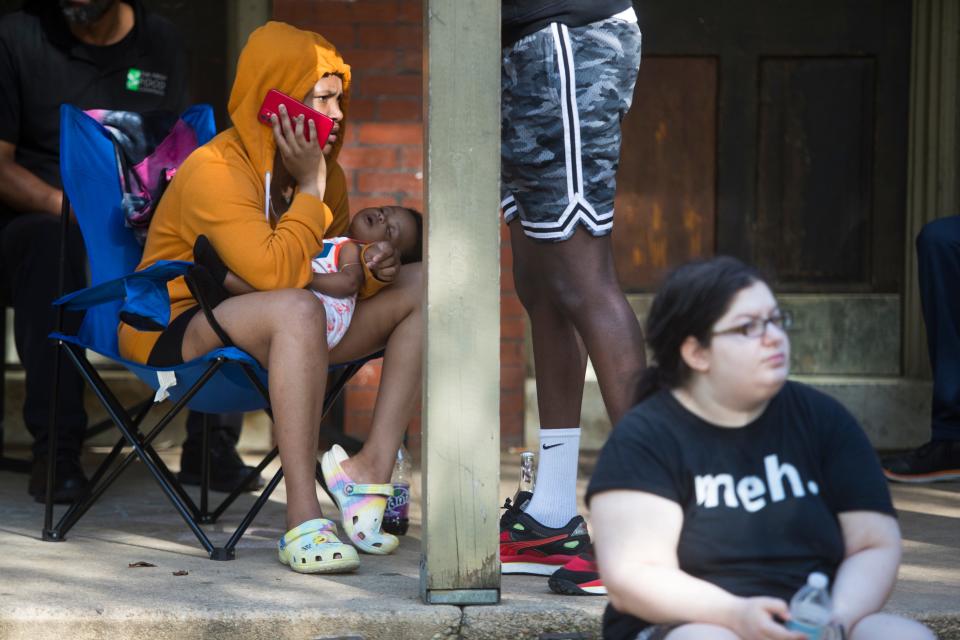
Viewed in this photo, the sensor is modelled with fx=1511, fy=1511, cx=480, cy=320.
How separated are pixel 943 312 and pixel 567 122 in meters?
2.26

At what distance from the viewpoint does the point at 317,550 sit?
11.4ft

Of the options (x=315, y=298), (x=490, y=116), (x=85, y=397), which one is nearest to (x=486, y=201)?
(x=490, y=116)

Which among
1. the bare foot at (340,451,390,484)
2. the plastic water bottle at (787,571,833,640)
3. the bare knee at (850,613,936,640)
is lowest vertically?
the bare foot at (340,451,390,484)

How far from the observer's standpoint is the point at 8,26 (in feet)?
15.8

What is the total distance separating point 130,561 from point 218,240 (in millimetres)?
804

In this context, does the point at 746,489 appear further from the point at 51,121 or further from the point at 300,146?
the point at 51,121

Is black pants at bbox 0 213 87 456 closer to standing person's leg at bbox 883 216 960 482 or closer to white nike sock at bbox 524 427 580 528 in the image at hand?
white nike sock at bbox 524 427 580 528

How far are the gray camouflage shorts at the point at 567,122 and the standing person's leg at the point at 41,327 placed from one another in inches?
69.7

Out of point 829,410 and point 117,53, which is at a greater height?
point 117,53

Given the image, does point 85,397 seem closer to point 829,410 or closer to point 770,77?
point 770,77

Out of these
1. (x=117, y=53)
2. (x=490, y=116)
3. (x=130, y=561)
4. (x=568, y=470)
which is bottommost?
(x=130, y=561)

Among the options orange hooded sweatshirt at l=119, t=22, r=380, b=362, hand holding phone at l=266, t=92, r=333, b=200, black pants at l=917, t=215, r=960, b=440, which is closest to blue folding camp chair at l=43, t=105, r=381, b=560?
orange hooded sweatshirt at l=119, t=22, r=380, b=362

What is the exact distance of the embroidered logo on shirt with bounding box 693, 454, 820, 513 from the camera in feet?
→ 7.80

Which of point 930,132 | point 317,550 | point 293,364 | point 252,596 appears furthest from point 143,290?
point 930,132
